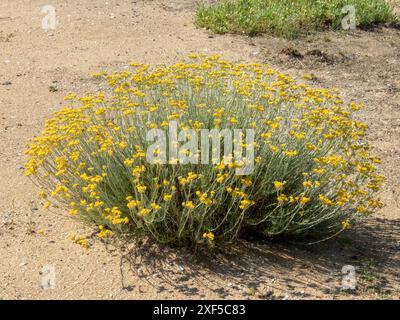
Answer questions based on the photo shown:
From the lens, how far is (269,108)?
16.7 feet

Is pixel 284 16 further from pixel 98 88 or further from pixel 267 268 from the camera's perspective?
pixel 267 268

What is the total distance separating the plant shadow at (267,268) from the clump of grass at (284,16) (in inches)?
218

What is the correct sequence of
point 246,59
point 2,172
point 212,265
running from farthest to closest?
1. point 246,59
2. point 2,172
3. point 212,265

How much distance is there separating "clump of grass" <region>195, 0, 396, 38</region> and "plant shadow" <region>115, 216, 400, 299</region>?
18.2 feet

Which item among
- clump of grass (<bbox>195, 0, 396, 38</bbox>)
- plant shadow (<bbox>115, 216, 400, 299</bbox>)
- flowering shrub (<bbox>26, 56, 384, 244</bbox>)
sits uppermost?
clump of grass (<bbox>195, 0, 396, 38</bbox>)

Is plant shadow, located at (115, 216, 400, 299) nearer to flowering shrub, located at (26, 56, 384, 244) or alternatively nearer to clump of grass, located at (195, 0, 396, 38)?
flowering shrub, located at (26, 56, 384, 244)

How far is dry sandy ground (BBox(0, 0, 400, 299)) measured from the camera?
4.15m

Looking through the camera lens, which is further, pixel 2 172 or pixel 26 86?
pixel 26 86

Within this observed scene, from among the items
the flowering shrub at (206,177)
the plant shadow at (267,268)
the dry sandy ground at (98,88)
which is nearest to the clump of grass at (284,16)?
the dry sandy ground at (98,88)

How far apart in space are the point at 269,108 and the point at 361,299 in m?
1.72

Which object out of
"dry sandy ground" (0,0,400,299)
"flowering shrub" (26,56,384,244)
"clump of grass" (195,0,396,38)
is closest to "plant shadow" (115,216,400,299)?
"dry sandy ground" (0,0,400,299)

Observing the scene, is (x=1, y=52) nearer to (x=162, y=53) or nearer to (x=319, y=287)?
(x=162, y=53)

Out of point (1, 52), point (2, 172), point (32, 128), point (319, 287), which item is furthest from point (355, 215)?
point (1, 52)

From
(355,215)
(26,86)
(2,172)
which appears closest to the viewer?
(355,215)
